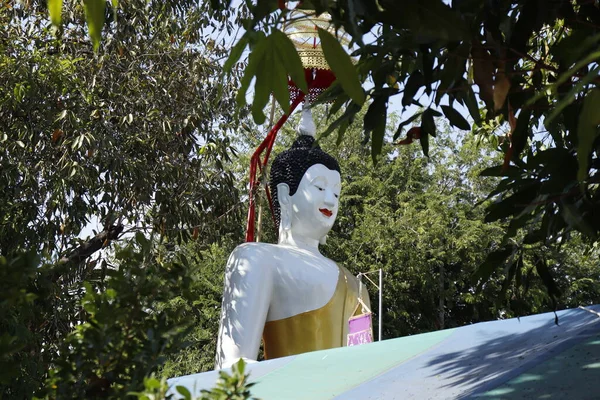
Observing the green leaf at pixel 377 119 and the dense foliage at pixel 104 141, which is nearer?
the green leaf at pixel 377 119

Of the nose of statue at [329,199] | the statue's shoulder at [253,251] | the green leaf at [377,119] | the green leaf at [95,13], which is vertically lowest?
the green leaf at [95,13]

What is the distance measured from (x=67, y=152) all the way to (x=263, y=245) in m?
2.22

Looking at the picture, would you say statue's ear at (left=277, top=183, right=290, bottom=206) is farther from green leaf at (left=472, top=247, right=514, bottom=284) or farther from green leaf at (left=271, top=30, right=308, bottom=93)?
green leaf at (left=271, top=30, right=308, bottom=93)

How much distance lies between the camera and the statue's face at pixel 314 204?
617cm

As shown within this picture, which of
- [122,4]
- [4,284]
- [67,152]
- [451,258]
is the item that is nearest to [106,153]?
[67,152]

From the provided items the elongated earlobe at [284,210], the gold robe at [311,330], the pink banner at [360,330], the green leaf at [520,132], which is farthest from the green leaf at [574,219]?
the elongated earlobe at [284,210]

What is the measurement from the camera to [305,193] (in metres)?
6.20

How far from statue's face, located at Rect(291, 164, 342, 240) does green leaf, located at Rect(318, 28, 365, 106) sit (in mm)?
4859

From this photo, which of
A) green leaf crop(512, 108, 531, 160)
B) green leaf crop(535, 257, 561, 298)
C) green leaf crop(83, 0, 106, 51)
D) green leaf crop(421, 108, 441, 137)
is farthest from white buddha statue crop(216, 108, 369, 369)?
green leaf crop(83, 0, 106, 51)

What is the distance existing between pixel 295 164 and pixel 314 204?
13.4 inches

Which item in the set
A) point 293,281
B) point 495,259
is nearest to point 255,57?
point 495,259

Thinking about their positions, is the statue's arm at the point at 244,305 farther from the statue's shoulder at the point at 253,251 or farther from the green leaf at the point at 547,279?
the green leaf at the point at 547,279

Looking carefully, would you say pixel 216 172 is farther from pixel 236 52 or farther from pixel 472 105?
pixel 236 52

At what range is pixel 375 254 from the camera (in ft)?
55.0
